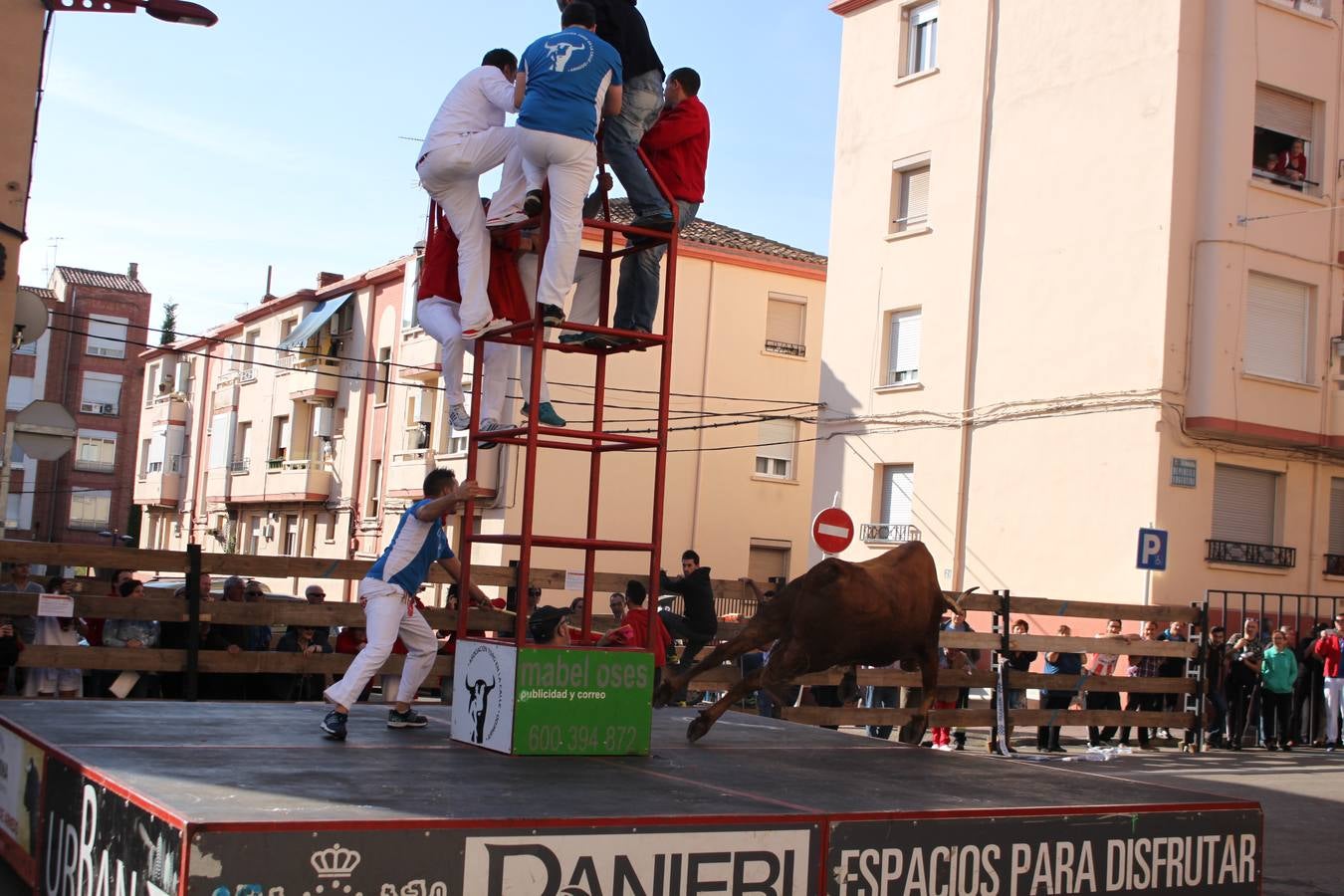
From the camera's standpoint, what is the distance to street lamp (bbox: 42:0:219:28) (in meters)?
12.9

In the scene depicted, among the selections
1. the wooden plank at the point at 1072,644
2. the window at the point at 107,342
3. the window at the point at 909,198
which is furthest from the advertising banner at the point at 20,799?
the window at the point at 107,342

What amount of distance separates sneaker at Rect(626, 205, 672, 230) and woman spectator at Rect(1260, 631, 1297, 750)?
13063mm

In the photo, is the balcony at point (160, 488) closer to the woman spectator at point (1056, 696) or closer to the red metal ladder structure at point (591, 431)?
the woman spectator at point (1056, 696)

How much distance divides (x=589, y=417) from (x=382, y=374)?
35.8 feet

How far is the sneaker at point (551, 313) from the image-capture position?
729 cm

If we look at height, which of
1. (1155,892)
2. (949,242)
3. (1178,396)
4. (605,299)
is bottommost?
(1155,892)

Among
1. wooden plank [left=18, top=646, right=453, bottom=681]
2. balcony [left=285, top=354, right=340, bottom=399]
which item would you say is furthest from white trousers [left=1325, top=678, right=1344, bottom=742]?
balcony [left=285, top=354, right=340, bottom=399]

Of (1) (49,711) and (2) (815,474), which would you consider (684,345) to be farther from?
(1) (49,711)

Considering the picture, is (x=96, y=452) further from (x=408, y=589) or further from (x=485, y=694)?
(x=485, y=694)

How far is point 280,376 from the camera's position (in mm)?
46594

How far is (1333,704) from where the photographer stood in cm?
1839

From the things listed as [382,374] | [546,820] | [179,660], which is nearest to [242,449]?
[382,374]

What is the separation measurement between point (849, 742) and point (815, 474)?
20305 millimetres

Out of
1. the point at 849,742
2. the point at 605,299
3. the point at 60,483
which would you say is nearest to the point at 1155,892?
the point at 849,742
